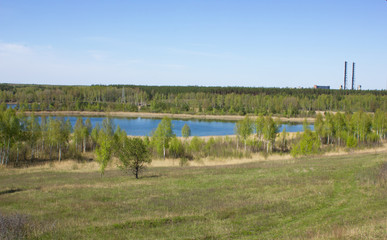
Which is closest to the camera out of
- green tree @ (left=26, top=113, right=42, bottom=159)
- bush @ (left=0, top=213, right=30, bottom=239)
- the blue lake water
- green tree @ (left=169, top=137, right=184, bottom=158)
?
bush @ (left=0, top=213, right=30, bottom=239)

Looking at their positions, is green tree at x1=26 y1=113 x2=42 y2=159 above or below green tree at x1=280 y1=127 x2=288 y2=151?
above

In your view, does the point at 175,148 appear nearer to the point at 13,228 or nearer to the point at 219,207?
the point at 219,207

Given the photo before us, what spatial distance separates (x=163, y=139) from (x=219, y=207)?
136 ft

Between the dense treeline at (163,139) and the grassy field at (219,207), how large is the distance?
589 inches

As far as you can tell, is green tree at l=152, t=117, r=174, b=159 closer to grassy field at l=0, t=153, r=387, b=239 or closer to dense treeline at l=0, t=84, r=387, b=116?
grassy field at l=0, t=153, r=387, b=239

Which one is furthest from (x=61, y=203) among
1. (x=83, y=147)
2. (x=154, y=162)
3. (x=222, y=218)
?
(x=83, y=147)

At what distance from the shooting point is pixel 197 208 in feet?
54.9

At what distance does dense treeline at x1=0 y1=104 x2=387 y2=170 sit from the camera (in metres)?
49.9

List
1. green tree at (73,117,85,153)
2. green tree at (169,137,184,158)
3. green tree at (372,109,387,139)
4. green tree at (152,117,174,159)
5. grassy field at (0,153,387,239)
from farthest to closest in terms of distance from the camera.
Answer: green tree at (372,109,387,139) → green tree at (73,117,85,153) → green tree at (169,137,184,158) → green tree at (152,117,174,159) → grassy field at (0,153,387,239)

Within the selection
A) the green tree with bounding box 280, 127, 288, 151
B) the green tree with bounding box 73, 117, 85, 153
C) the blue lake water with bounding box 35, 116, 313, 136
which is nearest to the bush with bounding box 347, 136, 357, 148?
the green tree with bounding box 280, 127, 288, 151

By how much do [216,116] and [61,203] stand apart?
451 feet

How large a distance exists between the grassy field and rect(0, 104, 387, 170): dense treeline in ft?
49.1

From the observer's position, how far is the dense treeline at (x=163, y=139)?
164ft

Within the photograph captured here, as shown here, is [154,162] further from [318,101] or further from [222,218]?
[318,101]
